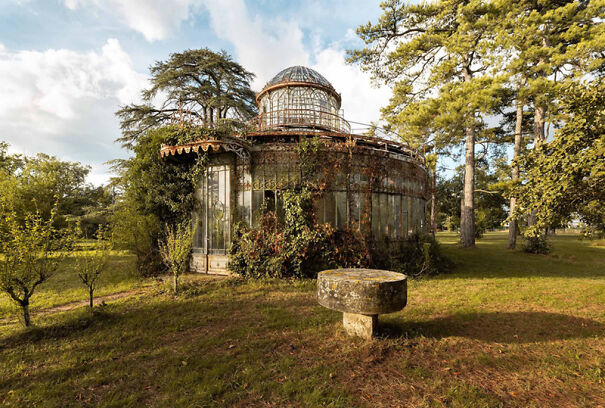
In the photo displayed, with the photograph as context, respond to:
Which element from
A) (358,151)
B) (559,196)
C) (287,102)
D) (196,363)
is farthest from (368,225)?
(287,102)

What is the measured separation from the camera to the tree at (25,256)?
17.3ft

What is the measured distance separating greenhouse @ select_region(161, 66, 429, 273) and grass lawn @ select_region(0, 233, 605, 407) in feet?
11.1

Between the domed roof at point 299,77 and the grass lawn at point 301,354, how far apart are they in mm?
12647

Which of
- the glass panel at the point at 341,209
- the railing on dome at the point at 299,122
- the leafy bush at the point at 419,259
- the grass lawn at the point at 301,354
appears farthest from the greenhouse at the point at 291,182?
the grass lawn at the point at 301,354

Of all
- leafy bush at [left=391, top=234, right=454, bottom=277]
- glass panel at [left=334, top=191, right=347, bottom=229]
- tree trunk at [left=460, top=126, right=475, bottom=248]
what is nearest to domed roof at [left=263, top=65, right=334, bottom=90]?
glass panel at [left=334, top=191, right=347, bottom=229]

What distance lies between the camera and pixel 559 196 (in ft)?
16.7

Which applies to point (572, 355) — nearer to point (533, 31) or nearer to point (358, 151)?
point (358, 151)

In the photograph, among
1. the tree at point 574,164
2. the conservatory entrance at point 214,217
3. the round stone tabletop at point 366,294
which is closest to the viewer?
the round stone tabletop at point 366,294

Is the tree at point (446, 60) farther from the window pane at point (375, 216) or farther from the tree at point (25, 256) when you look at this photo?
the tree at point (25, 256)

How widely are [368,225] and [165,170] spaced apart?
908 centimetres

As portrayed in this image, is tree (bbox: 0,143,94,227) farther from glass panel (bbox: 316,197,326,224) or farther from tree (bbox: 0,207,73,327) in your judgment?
glass panel (bbox: 316,197,326,224)

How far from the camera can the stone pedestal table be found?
470cm

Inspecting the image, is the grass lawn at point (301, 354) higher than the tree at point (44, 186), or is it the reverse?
the tree at point (44, 186)

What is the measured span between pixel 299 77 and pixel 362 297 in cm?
1418
